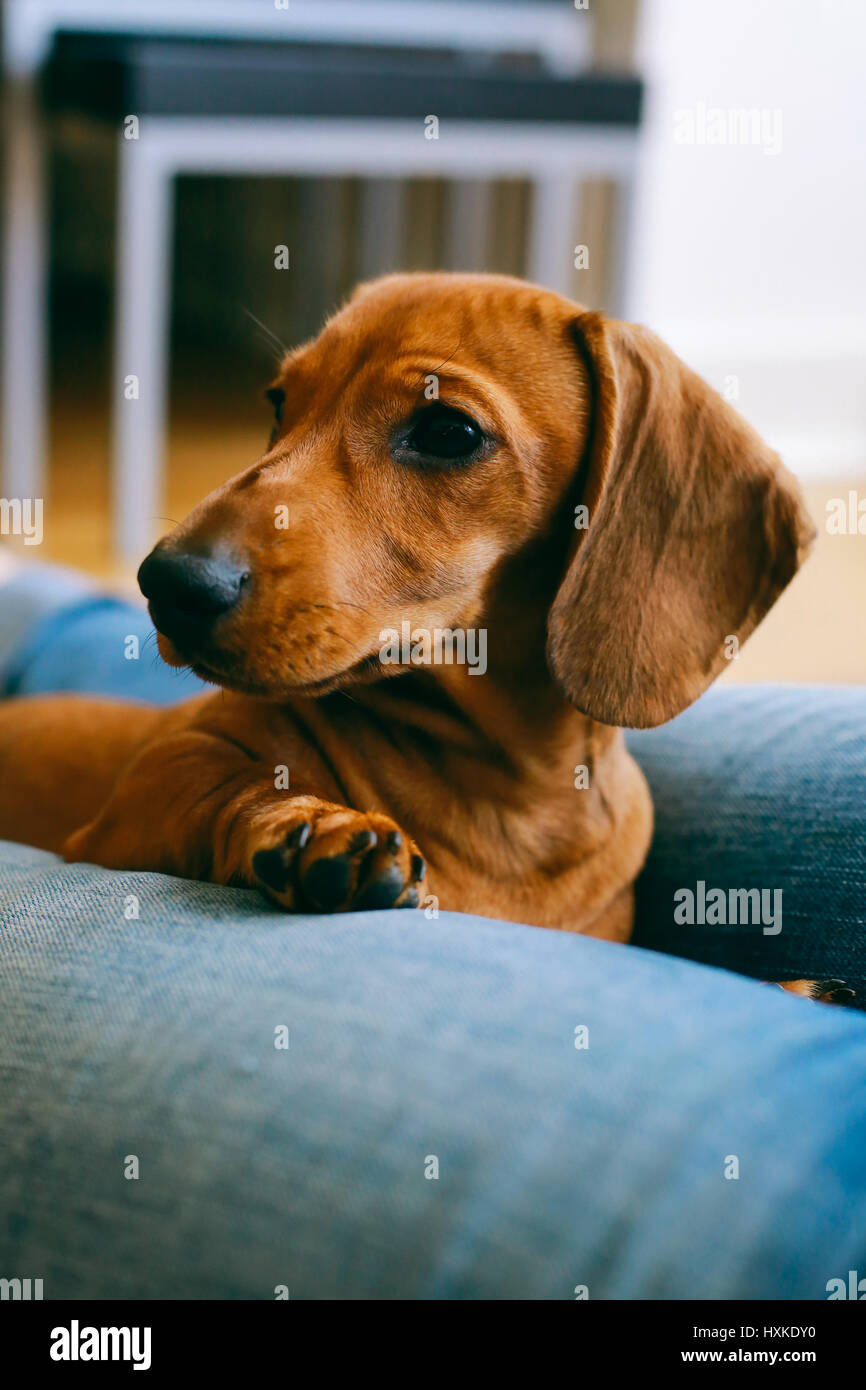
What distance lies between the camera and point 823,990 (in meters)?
1.35

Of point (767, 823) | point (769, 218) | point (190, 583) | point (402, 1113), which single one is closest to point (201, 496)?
point (769, 218)

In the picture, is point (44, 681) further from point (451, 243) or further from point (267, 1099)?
point (451, 243)

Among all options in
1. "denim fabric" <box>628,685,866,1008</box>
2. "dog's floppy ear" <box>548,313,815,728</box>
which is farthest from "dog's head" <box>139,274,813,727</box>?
"denim fabric" <box>628,685,866,1008</box>

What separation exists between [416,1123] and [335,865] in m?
0.29

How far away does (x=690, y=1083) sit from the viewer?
0.82 m

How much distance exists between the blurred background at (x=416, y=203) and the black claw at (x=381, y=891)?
225cm

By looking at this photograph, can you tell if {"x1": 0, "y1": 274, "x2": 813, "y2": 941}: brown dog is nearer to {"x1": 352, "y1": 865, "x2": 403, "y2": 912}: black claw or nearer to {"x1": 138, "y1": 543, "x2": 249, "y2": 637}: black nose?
{"x1": 138, "y1": 543, "x2": 249, "y2": 637}: black nose

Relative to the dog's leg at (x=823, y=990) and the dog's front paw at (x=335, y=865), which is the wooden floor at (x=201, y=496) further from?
the dog's front paw at (x=335, y=865)

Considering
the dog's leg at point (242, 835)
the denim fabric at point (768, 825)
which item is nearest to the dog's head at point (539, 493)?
the dog's leg at point (242, 835)

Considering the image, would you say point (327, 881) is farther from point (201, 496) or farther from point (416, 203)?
point (416, 203)

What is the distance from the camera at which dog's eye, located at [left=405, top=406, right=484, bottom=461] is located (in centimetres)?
128

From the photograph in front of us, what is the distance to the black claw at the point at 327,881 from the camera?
105 centimetres
